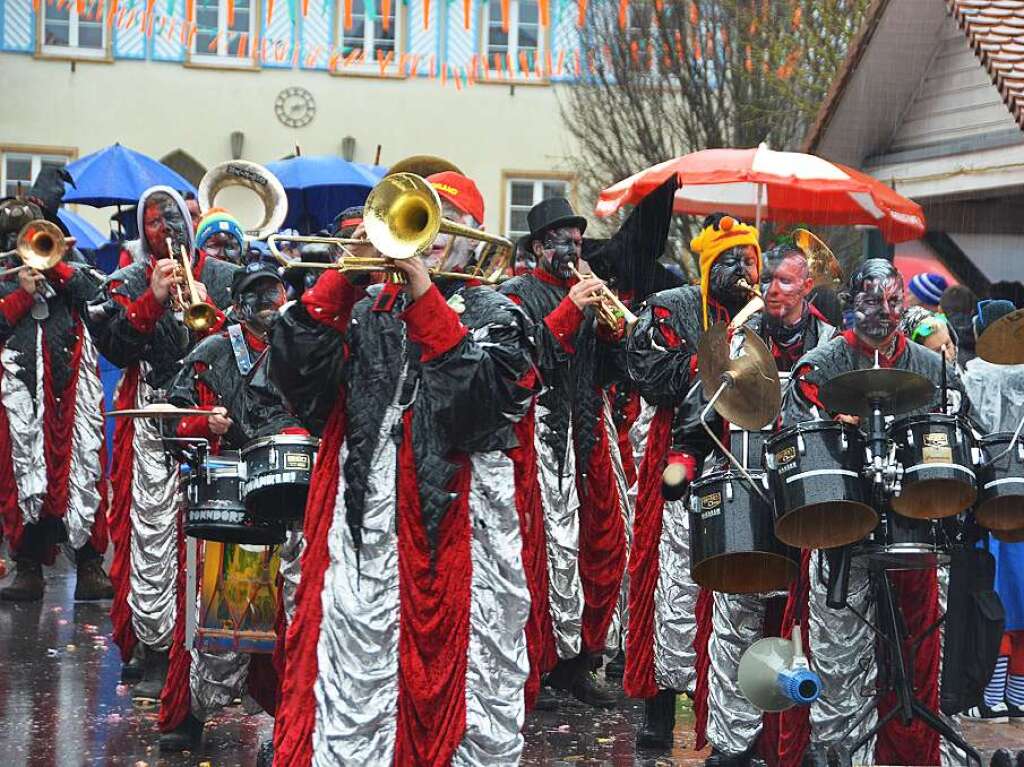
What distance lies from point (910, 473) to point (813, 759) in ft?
4.34

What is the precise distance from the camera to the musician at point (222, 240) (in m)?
9.30

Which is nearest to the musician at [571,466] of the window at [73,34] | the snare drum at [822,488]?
the snare drum at [822,488]

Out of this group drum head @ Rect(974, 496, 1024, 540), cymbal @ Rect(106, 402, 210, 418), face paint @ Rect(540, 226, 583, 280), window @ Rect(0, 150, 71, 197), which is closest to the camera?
drum head @ Rect(974, 496, 1024, 540)

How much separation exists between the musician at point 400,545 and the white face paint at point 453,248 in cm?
2

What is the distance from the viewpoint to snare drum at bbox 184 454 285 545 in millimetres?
6684

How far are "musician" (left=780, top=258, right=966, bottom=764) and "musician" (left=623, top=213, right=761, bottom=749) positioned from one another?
76 cm

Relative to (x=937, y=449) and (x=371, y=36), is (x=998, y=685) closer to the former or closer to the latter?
(x=937, y=449)

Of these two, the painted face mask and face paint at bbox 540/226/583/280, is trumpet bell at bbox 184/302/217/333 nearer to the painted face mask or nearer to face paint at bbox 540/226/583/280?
the painted face mask

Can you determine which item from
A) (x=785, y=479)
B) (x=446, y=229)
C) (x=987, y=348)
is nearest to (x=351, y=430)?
(x=446, y=229)

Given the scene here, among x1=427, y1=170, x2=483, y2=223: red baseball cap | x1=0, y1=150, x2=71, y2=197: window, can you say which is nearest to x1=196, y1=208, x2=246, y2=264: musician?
x1=427, y1=170, x2=483, y2=223: red baseball cap

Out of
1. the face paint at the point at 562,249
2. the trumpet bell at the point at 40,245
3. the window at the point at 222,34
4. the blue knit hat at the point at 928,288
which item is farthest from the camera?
the window at the point at 222,34

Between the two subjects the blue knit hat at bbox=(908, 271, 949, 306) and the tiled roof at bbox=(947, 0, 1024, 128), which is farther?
the blue knit hat at bbox=(908, 271, 949, 306)

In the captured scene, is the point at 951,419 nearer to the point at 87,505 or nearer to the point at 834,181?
the point at 834,181

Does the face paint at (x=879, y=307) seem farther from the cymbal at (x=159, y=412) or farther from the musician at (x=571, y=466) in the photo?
the cymbal at (x=159, y=412)
